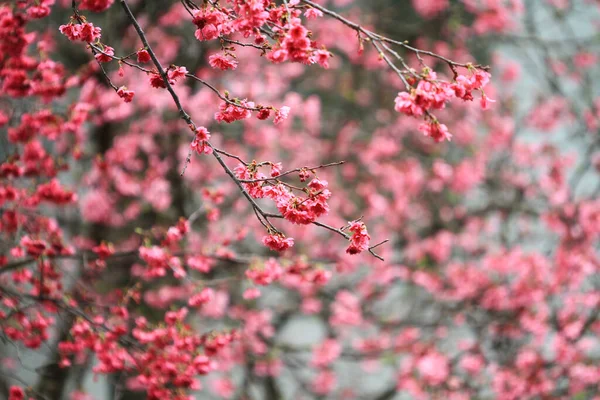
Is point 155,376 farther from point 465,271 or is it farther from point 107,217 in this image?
point 465,271

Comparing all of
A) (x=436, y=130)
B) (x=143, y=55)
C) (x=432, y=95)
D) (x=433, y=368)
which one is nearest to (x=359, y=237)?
(x=436, y=130)

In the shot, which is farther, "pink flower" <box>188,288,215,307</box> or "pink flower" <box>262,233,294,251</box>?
"pink flower" <box>188,288,215,307</box>

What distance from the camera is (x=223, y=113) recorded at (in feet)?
8.64

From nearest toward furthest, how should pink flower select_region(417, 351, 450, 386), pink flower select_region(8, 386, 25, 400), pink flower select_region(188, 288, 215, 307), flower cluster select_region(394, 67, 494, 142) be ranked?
flower cluster select_region(394, 67, 494, 142) < pink flower select_region(8, 386, 25, 400) < pink flower select_region(188, 288, 215, 307) < pink flower select_region(417, 351, 450, 386)

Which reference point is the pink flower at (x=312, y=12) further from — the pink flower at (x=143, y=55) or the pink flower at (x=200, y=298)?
the pink flower at (x=200, y=298)

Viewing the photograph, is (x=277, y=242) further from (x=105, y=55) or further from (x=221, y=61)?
(x=105, y=55)

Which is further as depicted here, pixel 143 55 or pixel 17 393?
pixel 17 393

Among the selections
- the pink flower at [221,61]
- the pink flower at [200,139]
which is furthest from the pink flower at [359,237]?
the pink flower at [221,61]

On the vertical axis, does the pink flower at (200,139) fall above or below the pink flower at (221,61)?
below

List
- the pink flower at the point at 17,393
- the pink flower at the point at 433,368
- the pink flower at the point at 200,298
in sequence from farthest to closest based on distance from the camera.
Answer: the pink flower at the point at 433,368 → the pink flower at the point at 200,298 → the pink flower at the point at 17,393

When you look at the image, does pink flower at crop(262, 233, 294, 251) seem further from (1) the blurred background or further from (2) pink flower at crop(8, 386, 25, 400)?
(1) the blurred background

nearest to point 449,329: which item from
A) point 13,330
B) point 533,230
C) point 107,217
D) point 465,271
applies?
point 465,271

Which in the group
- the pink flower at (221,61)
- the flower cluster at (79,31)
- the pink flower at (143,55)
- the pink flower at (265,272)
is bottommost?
the pink flower at (265,272)

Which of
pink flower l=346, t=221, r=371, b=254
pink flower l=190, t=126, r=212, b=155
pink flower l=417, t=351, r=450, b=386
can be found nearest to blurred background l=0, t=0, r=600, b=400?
pink flower l=417, t=351, r=450, b=386
